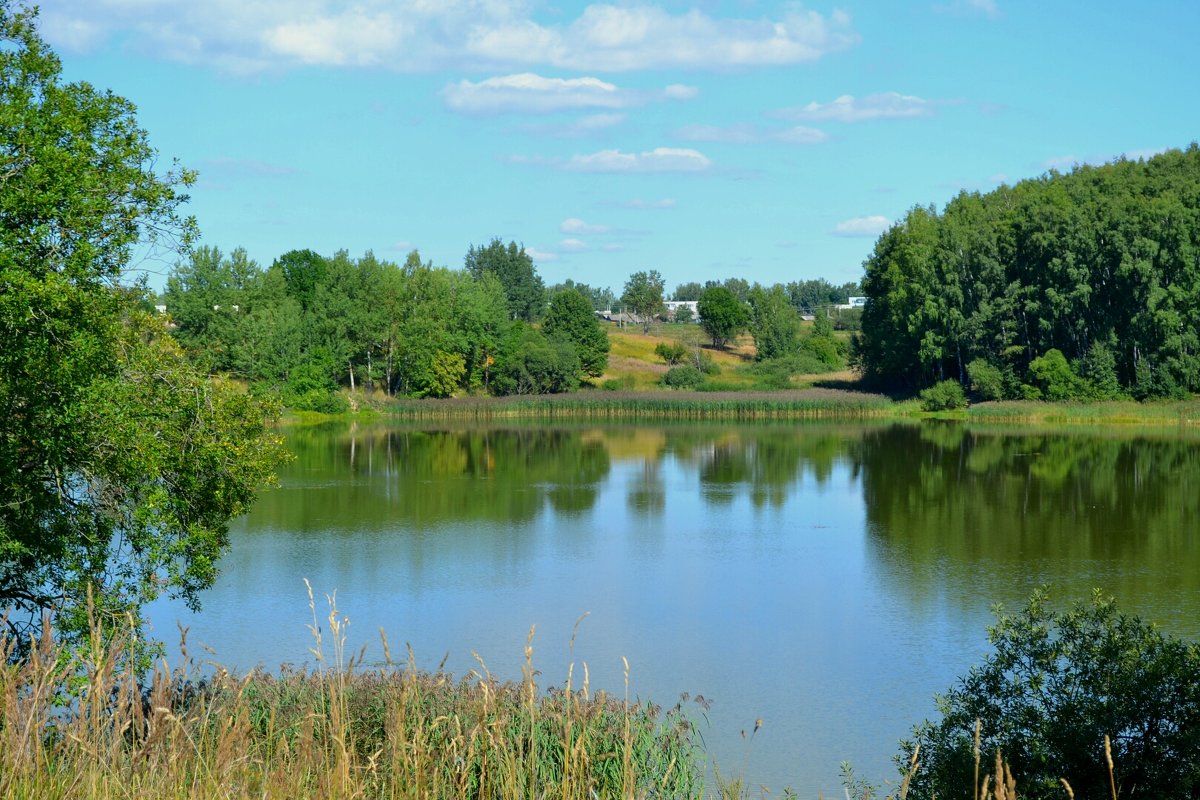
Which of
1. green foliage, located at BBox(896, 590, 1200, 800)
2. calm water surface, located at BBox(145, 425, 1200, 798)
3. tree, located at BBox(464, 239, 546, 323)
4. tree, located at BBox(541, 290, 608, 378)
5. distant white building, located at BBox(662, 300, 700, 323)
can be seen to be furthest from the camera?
distant white building, located at BBox(662, 300, 700, 323)

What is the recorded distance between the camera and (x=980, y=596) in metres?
16.9

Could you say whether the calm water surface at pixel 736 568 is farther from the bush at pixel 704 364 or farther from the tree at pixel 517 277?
the tree at pixel 517 277

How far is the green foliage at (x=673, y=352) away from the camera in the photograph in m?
79.0

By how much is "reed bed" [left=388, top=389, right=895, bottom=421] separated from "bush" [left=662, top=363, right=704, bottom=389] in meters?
7.54

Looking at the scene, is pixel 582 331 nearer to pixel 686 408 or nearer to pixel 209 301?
pixel 686 408

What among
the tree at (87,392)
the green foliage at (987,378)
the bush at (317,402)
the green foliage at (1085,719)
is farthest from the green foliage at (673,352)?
the green foliage at (1085,719)

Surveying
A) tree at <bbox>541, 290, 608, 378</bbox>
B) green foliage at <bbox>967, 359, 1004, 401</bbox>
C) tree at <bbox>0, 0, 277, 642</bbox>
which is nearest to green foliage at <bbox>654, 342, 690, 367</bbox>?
tree at <bbox>541, 290, 608, 378</bbox>

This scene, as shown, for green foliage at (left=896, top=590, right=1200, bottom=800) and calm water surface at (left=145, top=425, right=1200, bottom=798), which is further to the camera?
calm water surface at (left=145, top=425, right=1200, bottom=798)

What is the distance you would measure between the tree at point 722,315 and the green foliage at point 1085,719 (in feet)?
271

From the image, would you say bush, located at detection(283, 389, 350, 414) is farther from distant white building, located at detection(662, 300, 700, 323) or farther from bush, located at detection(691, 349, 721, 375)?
distant white building, located at detection(662, 300, 700, 323)

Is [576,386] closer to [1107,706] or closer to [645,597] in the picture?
[645,597]

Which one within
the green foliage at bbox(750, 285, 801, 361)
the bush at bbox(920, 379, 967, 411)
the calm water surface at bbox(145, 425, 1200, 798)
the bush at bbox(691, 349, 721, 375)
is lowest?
the calm water surface at bbox(145, 425, 1200, 798)

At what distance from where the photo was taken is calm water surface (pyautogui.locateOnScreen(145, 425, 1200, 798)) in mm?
12930

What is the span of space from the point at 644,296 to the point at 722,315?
14.2 m
